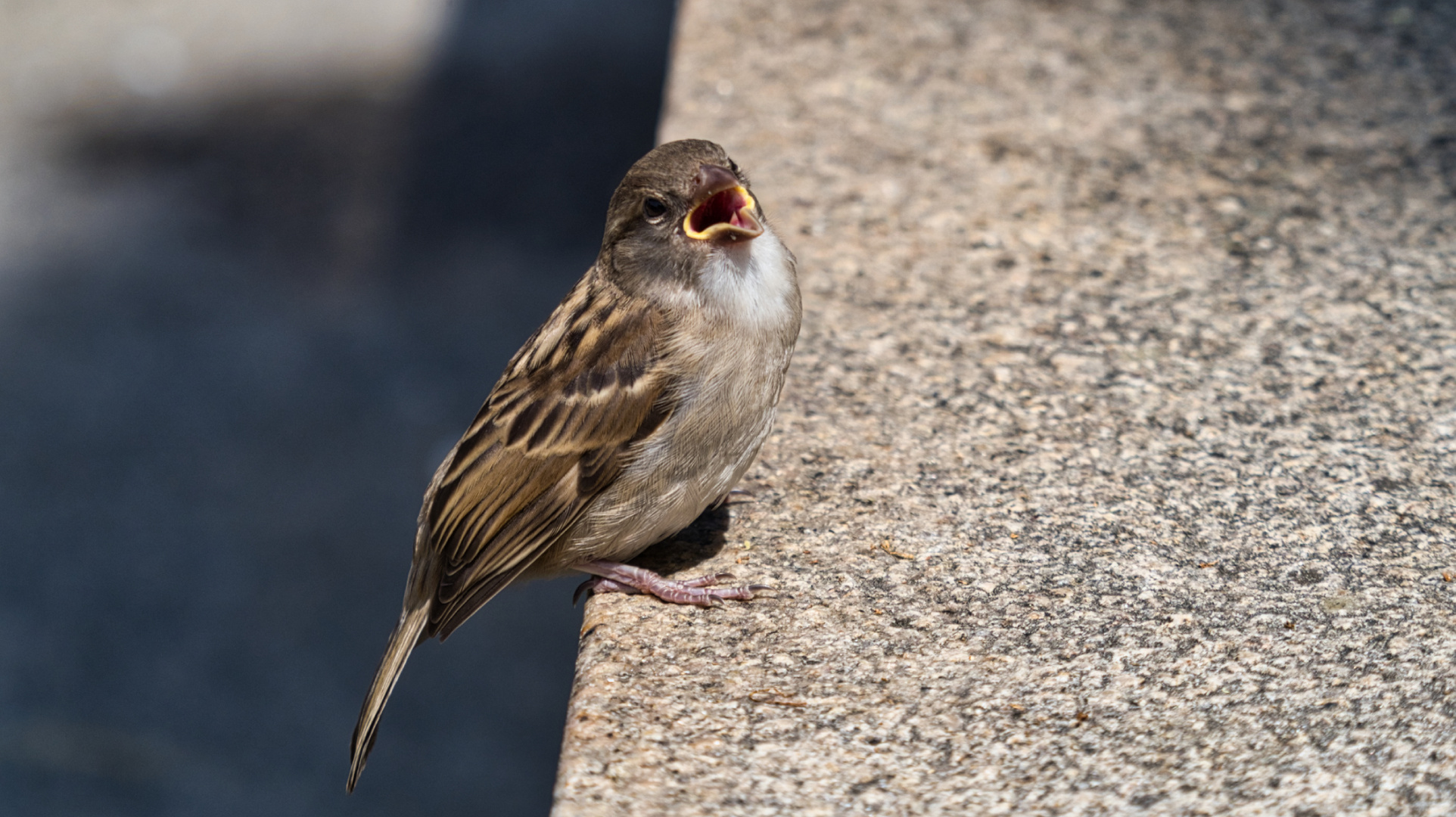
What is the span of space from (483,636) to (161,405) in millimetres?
1976

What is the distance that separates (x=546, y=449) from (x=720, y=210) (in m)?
0.62

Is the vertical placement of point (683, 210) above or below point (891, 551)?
above

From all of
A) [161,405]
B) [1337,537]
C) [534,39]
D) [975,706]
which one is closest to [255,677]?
[161,405]

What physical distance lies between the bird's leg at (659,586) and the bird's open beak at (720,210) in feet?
2.29

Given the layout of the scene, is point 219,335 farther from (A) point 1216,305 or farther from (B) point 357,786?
(A) point 1216,305

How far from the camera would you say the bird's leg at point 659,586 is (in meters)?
2.61

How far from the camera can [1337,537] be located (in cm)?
269

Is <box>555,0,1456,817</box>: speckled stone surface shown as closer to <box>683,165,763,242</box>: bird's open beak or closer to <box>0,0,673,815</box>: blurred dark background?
<box>683,165,763,242</box>: bird's open beak

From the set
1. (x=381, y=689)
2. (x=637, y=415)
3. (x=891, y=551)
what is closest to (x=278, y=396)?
(x=381, y=689)

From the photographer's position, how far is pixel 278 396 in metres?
5.94

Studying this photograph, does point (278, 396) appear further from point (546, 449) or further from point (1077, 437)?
point (1077, 437)

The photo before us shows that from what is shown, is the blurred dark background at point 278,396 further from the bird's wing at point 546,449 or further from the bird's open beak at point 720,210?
the bird's open beak at point 720,210

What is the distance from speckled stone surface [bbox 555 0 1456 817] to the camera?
2178mm

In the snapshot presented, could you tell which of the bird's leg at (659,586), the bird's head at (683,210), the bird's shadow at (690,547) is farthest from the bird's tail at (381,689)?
the bird's head at (683,210)
